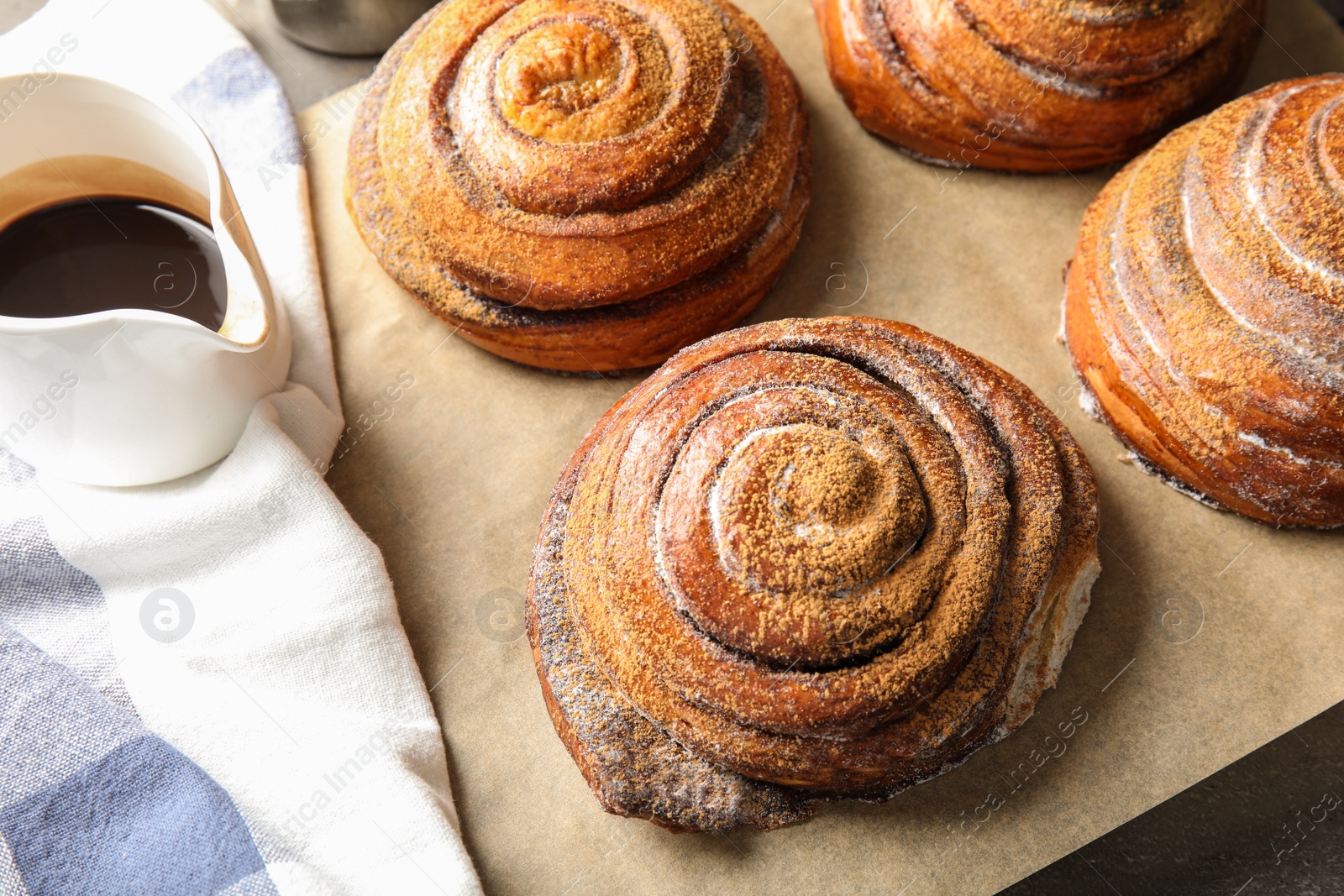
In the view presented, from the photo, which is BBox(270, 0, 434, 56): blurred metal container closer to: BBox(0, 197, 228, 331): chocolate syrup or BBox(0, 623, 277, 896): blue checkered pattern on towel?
BBox(0, 197, 228, 331): chocolate syrup

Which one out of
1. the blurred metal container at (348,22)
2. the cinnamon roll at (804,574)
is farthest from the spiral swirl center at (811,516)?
the blurred metal container at (348,22)

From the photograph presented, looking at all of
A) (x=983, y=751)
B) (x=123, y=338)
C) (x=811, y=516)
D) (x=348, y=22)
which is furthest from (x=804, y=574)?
(x=348, y=22)

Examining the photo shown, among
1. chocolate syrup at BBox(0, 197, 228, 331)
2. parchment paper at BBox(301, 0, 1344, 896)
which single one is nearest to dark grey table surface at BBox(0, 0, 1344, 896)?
parchment paper at BBox(301, 0, 1344, 896)

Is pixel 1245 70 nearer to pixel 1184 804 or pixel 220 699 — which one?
pixel 1184 804

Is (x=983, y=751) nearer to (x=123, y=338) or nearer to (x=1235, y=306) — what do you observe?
(x=1235, y=306)

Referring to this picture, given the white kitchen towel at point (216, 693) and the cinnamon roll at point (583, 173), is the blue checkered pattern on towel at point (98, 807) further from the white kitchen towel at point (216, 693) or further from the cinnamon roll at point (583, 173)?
the cinnamon roll at point (583, 173)

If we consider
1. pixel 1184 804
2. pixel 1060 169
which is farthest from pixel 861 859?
pixel 1060 169
